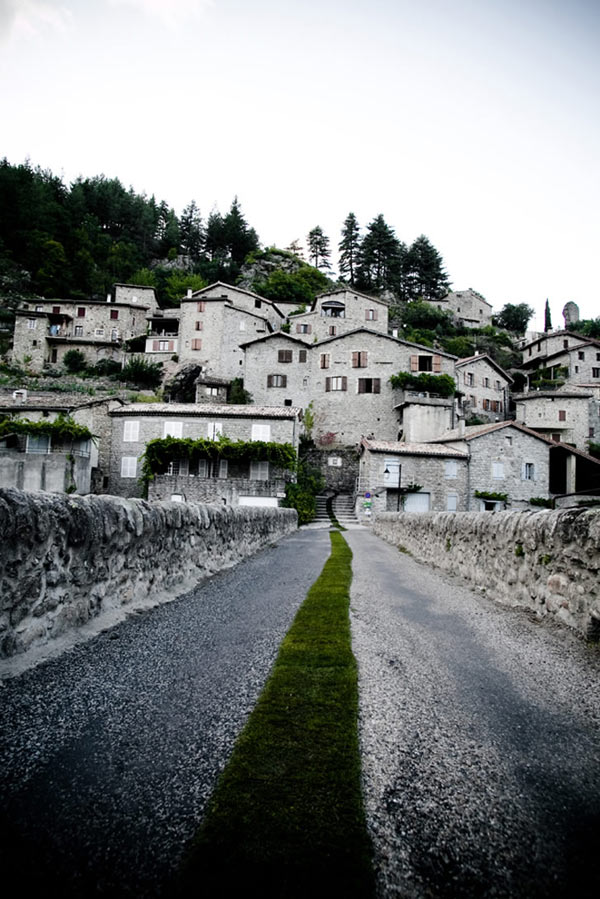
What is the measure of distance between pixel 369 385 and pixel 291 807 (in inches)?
2100

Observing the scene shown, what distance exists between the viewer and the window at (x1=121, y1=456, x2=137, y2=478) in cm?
3906

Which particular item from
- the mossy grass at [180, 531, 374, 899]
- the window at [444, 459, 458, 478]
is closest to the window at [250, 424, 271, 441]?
the window at [444, 459, 458, 478]

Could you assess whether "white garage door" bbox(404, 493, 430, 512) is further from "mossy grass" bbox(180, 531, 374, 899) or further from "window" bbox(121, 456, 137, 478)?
"mossy grass" bbox(180, 531, 374, 899)

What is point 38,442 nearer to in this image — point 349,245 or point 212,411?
point 212,411

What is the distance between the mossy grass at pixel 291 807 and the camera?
1.75 meters

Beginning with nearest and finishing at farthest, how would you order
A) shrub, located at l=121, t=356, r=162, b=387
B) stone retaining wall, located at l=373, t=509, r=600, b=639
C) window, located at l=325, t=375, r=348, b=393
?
stone retaining wall, located at l=373, t=509, r=600, b=639, window, located at l=325, t=375, r=348, b=393, shrub, located at l=121, t=356, r=162, b=387

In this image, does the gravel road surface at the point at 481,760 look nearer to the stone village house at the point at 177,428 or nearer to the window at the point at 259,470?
the window at the point at 259,470

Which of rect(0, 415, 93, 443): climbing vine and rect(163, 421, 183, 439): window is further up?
rect(163, 421, 183, 439): window

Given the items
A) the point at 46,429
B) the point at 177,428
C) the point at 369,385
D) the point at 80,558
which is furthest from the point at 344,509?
the point at 80,558

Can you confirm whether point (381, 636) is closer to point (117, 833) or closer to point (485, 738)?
point (485, 738)

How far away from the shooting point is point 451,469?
128 ft

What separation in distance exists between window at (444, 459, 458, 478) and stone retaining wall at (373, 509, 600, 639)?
2950cm

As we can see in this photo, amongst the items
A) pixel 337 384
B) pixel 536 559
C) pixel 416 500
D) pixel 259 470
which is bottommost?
pixel 416 500

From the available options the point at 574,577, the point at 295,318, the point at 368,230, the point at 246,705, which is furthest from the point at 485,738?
the point at 368,230
